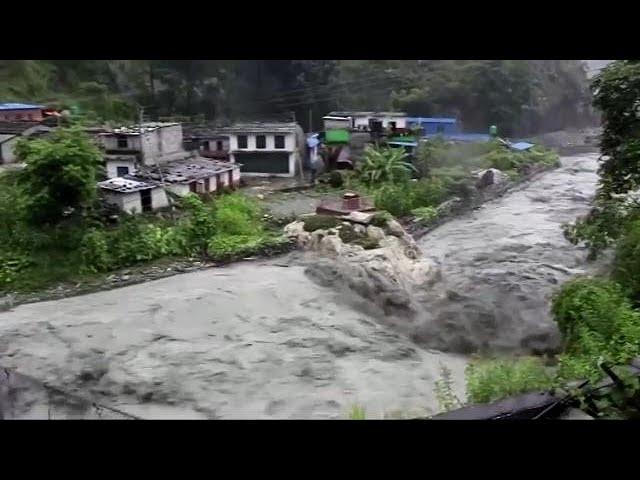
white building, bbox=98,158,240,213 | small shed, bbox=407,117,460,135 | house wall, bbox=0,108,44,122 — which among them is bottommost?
white building, bbox=98,158,240,213

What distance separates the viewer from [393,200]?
5.24 m

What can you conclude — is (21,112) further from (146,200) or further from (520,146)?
(520,146)

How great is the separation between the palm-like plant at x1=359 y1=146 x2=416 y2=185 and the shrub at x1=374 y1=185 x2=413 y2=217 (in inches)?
3.4

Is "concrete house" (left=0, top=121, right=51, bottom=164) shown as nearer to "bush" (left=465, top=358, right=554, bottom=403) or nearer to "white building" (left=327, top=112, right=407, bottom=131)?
"white building" (left=327, top=112, right=407, bottom=131)

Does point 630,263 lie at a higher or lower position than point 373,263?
higher

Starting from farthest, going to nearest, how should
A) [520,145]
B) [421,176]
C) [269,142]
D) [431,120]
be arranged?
1. [520,145]
2. [421,176]
3. [431,120]
4. [269,142]

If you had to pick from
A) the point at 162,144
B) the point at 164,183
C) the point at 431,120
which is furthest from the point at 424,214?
the point at 162,144

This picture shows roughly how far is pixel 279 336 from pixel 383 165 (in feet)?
5.86

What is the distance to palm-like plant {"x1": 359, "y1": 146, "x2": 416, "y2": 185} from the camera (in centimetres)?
523

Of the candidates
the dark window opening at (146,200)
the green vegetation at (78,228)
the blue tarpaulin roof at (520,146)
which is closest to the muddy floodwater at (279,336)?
the green vegetation at (78,228)

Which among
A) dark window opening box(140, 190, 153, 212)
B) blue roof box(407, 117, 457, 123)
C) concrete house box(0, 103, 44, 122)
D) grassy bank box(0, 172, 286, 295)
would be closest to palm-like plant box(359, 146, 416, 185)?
blue roof box(407, 117, 457, 123)

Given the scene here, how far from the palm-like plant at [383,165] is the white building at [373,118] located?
0.20 metres
